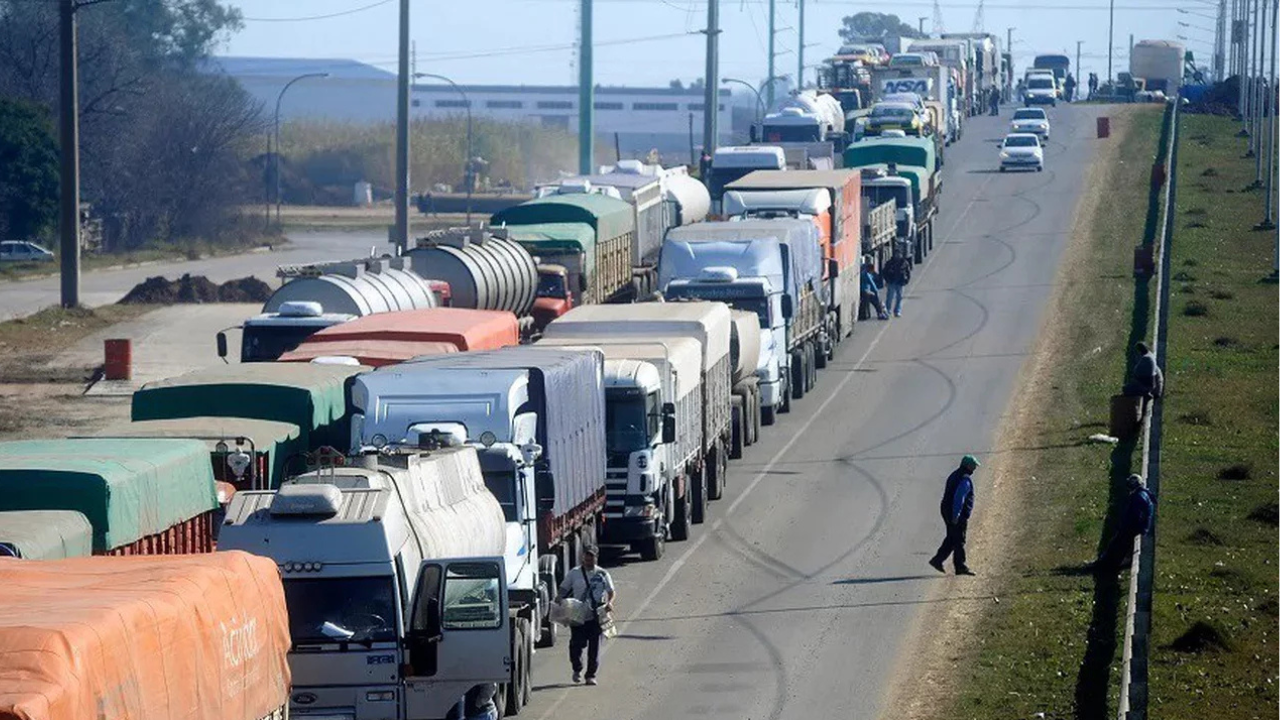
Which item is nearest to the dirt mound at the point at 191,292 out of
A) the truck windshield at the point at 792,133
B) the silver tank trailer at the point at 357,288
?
the silver tank trailer at the point at 357,288

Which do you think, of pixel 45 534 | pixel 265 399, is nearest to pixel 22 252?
pixel 265 399

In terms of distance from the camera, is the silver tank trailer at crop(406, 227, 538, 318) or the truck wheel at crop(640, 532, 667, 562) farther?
the silver tank trailer at crop(406, 227, 538, 318)

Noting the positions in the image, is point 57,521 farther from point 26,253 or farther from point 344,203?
point 344,203

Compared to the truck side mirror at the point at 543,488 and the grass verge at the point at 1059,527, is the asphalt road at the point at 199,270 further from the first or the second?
the truck side mirror at the point at 543,488

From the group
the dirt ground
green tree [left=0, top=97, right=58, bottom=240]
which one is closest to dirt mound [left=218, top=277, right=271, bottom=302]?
the dirt ground

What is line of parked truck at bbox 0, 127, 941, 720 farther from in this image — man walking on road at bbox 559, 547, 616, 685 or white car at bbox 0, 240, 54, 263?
white car at bbox 0, 240, 54, 263

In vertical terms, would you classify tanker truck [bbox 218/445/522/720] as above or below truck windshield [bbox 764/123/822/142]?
below

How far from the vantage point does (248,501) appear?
55.8ft

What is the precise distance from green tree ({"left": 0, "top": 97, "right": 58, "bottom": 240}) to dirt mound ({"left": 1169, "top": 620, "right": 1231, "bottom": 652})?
64682mm

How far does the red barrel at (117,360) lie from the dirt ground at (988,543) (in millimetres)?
18023

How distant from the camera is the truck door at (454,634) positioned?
54.9ft

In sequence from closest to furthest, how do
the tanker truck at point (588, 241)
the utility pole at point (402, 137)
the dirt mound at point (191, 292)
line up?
the tanker truck at point (588, 241) < the utility pole at point (402, 137) < the dirt mound at point (191, 292)

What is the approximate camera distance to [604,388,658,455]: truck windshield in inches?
1043

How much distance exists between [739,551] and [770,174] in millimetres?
23349
